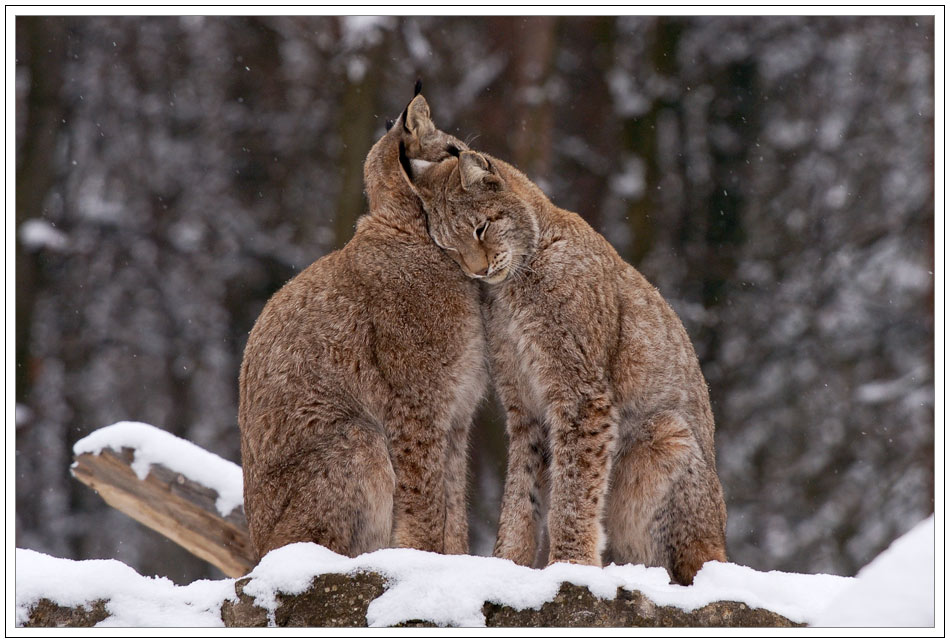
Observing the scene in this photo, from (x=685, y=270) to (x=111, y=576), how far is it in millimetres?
7751

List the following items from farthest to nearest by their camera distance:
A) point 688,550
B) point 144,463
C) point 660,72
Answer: point 660,72 → point 144,463 → point 688,550

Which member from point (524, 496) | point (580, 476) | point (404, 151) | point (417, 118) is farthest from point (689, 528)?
point (417, 118)

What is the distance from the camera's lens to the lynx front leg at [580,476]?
541cm

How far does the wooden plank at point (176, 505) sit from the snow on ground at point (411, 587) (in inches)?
81.2

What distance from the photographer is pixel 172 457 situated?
292 inches

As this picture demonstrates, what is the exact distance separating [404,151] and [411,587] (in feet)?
8.43

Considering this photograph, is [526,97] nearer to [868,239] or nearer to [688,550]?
[868,239]

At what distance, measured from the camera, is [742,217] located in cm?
1159

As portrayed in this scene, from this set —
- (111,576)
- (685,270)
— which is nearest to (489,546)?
(685,270)

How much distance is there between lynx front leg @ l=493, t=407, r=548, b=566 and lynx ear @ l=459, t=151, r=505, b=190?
4.08ft

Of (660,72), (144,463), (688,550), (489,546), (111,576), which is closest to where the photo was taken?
(111,576)

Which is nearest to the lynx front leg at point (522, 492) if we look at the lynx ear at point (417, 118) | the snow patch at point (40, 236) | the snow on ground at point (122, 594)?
the snow on ground at point (122, 594)

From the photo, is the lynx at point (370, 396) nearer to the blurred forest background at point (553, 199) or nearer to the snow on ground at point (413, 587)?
the snow on ground at point (413, 587)

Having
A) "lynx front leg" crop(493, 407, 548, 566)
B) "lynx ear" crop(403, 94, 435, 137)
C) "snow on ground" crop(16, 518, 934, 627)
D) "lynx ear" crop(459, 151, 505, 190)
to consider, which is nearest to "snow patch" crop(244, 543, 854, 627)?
"snow on ground" crop(16, 518, 934, 627)
